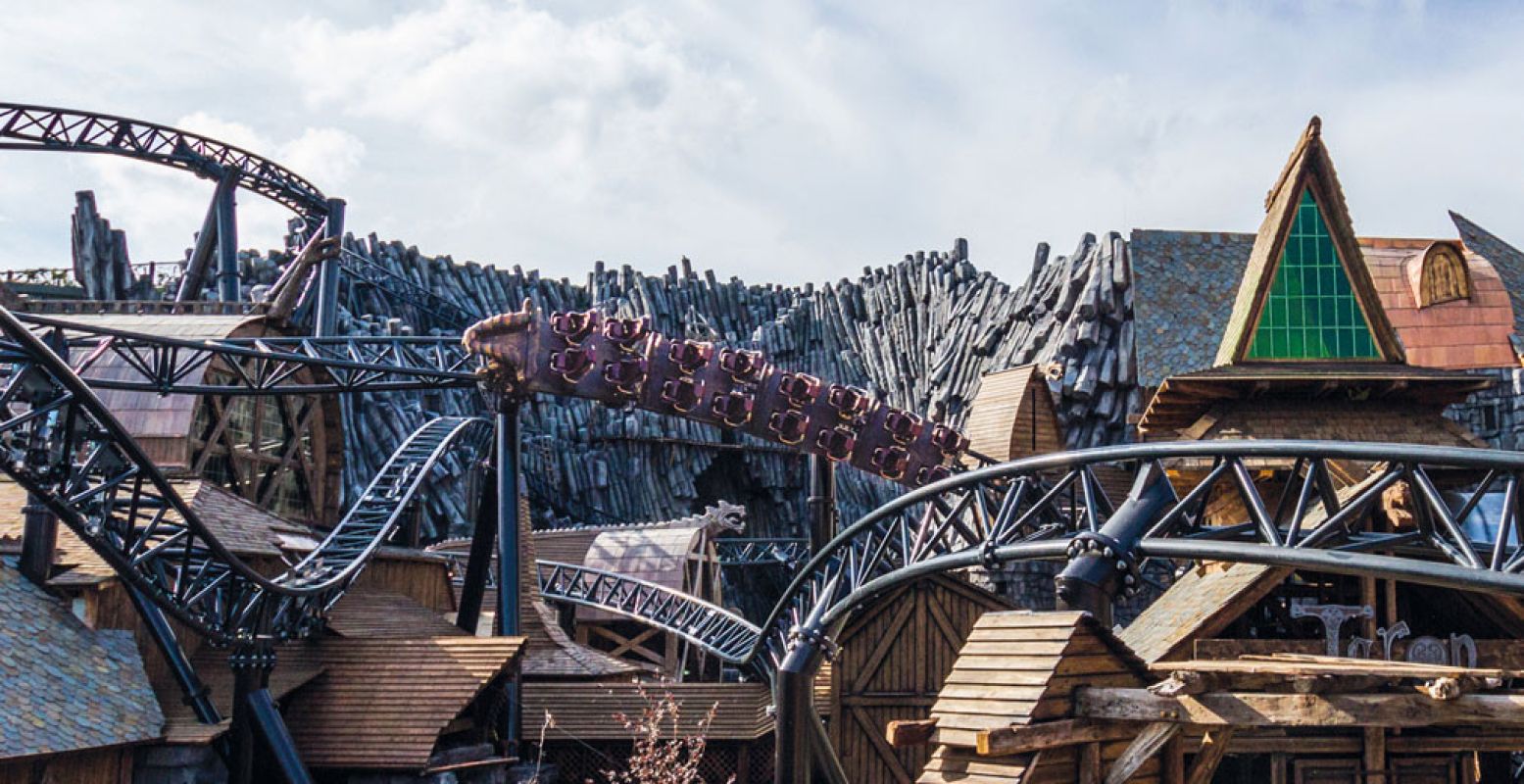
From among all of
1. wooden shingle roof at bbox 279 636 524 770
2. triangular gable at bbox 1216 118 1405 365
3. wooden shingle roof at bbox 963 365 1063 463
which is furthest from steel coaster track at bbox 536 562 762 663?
triangular gable at bbox 1216 118 1405 365

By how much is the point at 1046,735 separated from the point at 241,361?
18.1 metres

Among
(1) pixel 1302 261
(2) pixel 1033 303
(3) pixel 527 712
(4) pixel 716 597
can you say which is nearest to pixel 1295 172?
(1) pixel 1302 261

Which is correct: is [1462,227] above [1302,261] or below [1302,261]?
above

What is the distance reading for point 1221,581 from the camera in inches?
627

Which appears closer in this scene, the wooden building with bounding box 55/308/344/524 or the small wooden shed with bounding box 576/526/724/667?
the wooden building with bounding box 55/308/344/524

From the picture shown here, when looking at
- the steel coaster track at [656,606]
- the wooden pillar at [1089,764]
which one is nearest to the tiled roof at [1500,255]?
the steel coaster track at [656,606]

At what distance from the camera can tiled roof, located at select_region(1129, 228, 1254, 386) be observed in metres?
22.3

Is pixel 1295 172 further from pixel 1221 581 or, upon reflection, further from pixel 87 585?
pixel 87 585

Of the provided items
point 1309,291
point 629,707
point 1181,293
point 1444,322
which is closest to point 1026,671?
point 1309,291

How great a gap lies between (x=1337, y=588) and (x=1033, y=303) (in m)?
25.5

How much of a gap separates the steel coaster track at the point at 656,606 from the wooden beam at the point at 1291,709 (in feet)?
48.9

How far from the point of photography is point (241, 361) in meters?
23.2

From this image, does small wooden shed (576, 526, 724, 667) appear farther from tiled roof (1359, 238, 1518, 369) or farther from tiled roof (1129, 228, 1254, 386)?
tiled roof (1359, 238, 1518, 369)

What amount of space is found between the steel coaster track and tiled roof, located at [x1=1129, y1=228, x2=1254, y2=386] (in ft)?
25.8
